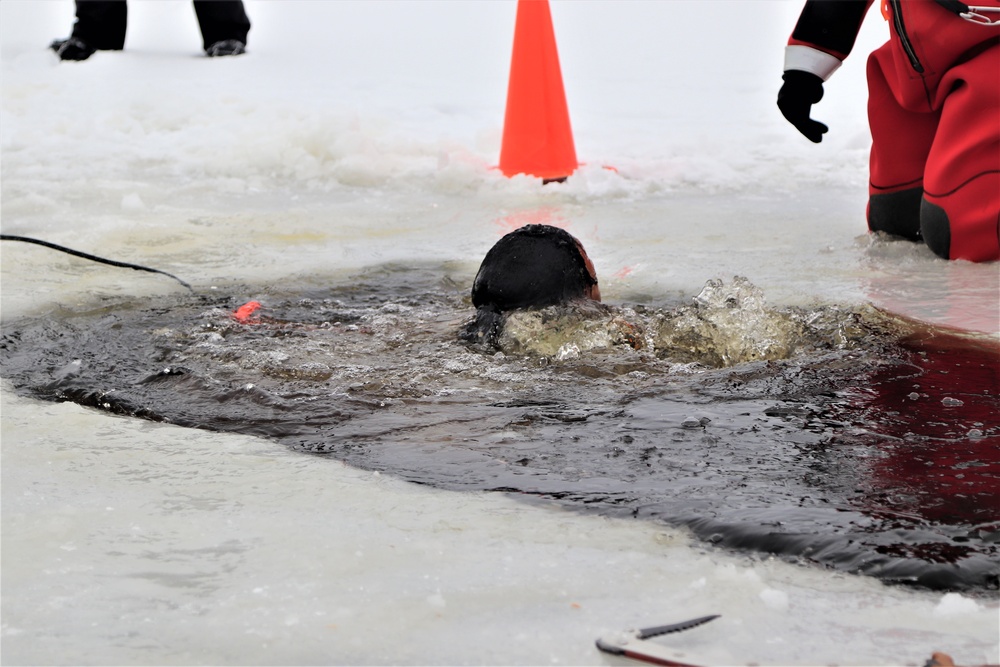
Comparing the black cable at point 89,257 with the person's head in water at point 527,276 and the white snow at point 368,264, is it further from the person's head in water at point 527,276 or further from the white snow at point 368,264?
the person's head in water at point 527,276

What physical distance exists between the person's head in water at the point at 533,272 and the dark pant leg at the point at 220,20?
765 cm

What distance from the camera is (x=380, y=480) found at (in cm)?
232

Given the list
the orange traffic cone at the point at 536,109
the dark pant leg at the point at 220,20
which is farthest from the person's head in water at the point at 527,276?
the dark pant leg at the point at 220,20

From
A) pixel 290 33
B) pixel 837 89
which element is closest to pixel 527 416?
pixel 837 89

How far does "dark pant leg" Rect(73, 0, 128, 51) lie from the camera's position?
10.0 metres

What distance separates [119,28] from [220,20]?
923 mm

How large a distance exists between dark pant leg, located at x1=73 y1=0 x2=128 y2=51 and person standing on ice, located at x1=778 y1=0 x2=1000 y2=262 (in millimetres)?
7471

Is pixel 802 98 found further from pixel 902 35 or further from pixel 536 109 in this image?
pixel 536 109

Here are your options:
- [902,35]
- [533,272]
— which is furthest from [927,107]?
[533,272]

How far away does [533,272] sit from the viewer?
3.48 m

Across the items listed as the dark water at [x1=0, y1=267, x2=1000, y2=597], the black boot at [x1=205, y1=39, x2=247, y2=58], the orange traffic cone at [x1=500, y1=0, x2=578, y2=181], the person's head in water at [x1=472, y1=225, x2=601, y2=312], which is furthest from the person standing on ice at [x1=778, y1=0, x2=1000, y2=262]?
the black boot at [x1=205, y1=39, x2=247, y2=58]

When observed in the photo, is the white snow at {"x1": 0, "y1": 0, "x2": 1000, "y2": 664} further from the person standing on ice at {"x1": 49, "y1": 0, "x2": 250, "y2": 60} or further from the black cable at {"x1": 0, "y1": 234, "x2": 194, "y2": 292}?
the person standing on ice at {"x1": 49, "y1": 0, "x2": 250, "y2": 60}

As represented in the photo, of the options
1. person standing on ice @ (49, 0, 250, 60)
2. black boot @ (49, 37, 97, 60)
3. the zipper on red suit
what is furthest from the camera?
person standing on ice @ (49, 0, 250, 60)

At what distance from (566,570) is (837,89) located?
866 centimetres
